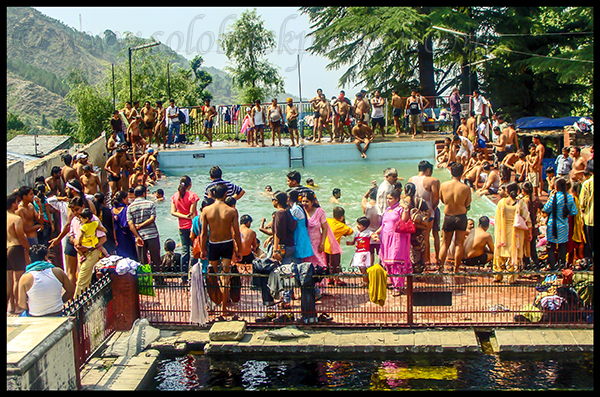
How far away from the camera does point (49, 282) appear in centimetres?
686

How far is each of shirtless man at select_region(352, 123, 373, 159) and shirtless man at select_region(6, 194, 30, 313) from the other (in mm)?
13149

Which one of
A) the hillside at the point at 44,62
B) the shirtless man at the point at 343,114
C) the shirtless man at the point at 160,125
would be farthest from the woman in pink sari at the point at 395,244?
the hillside at the point at 44,62

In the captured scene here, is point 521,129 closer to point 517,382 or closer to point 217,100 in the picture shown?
point 517,382

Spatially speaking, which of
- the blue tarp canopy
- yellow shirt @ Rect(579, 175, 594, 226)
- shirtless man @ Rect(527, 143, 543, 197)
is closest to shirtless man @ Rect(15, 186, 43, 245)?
yellow shirt @ Rect(579, 175, 594, 226)

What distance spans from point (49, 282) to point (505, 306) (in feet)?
19.1

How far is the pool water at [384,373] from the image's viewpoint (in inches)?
267

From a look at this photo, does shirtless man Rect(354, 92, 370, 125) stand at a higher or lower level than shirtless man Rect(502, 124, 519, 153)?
higher

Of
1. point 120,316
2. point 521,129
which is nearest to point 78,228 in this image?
point 120,316

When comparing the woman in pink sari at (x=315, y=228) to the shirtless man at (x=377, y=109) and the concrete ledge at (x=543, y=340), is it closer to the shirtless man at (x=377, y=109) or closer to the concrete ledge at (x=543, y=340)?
the concrete ledge at (x=543, y=340)

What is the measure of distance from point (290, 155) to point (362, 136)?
2.54 metres

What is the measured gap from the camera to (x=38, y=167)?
564 inches

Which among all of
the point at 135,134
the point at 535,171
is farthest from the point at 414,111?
the point at 135,134

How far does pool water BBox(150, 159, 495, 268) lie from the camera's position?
554 inches

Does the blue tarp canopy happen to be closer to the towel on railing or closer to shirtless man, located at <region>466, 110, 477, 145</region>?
shirtless man, located at <region>466, 110, 477, 145</region>
